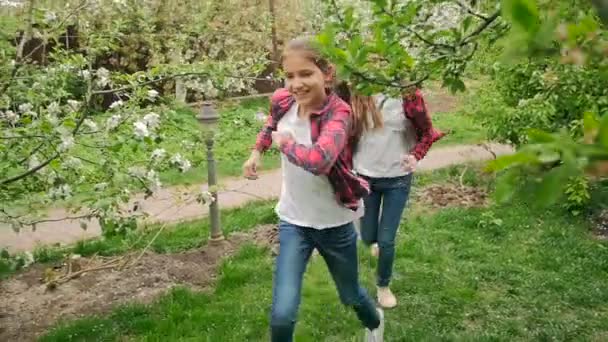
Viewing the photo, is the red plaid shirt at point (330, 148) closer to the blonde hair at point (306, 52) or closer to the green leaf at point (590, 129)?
the blonde hair at point (306, 52)

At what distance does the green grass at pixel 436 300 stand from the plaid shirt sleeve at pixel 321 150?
5.32 feet

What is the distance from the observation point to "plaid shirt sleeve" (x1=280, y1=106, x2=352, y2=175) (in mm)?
2961

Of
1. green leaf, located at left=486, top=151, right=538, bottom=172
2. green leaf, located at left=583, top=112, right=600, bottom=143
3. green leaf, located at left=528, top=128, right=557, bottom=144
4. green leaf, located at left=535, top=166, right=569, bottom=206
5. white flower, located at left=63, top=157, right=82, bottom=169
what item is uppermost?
green leaf, located at left=583, top=112, right=600, bottom=143

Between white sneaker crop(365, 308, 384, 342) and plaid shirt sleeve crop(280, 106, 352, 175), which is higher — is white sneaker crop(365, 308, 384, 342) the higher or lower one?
the lower one

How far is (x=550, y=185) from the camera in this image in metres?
0.76

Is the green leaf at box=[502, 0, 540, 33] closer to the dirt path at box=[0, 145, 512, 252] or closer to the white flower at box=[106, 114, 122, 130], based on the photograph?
the white flower at box=[106, 114, 122, 130]

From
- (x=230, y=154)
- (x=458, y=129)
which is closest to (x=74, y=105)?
(x=230, y=154)

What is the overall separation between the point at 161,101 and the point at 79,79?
635 mm

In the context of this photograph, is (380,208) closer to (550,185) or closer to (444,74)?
(444,74)

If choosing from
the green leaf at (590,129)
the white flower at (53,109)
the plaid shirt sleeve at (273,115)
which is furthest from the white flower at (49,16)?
the green leaf at (590,129)

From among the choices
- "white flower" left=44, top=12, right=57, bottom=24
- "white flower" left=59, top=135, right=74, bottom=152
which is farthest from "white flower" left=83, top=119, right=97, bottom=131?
"white flower" left=44, top=12, right=57, bottom=24

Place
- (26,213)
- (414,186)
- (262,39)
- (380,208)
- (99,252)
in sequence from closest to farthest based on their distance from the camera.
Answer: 1. (26,213)
2. (380,208)
3. (99,252)
4. (414,186)
5. (262,39)

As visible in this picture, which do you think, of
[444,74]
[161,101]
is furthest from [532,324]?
[161,101]

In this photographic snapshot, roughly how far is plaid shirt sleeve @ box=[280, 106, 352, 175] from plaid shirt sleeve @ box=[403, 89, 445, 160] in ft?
4.15
